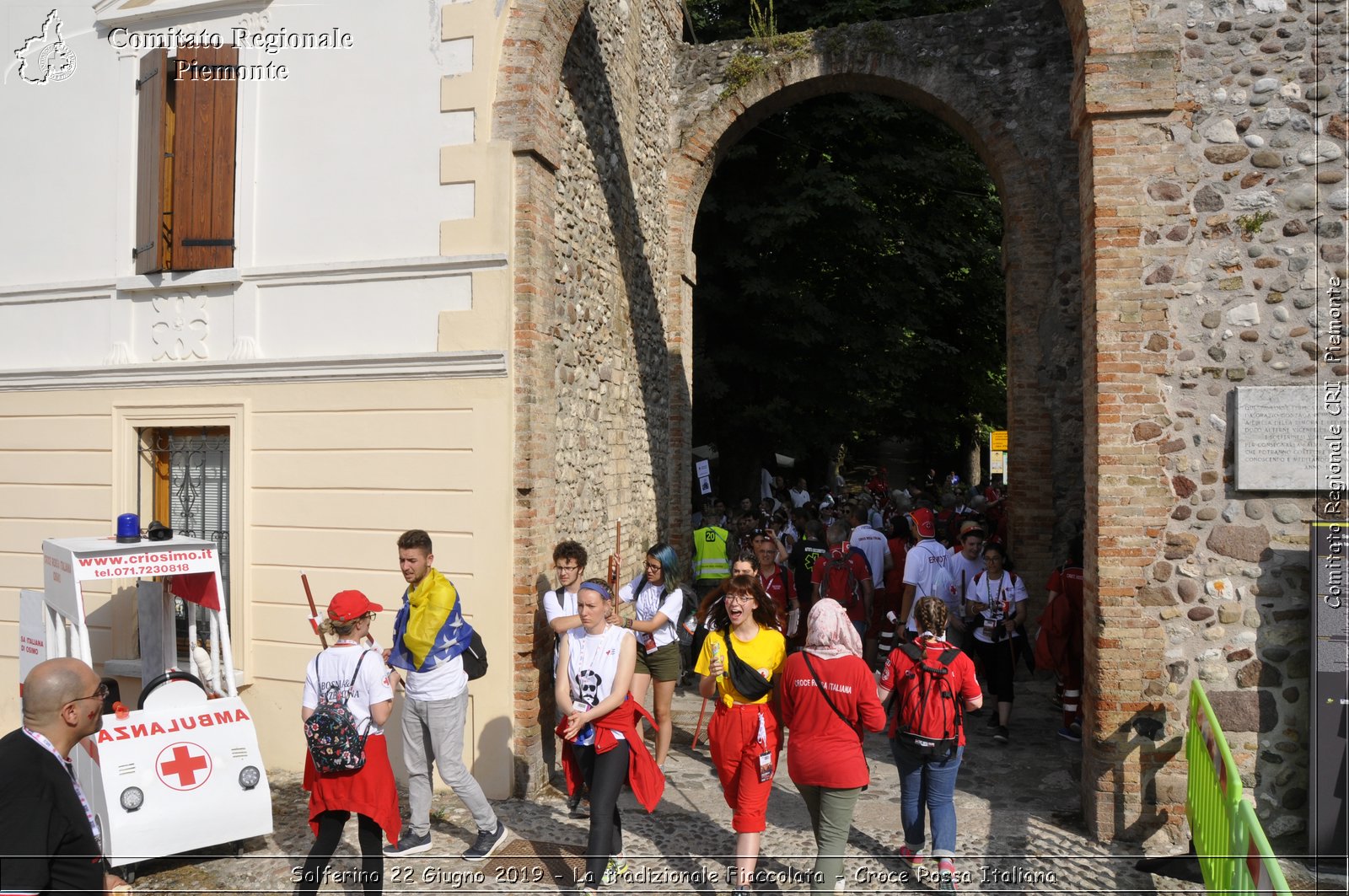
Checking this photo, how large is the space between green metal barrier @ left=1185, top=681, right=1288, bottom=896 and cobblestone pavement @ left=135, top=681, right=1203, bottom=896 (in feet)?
1.70

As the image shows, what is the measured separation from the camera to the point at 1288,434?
5.25 meters

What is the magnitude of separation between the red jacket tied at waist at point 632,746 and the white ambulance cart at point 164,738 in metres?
2.01

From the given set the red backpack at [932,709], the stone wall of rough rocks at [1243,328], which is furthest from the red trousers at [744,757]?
the stone wall of rough rocks at [1243,328]

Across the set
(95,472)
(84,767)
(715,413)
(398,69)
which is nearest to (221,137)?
(398,69)

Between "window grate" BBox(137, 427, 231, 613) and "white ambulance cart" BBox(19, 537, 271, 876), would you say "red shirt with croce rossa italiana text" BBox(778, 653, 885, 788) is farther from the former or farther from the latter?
"window grate" BBox(137, 427, 231, 613)

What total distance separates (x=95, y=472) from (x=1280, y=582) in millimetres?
8263

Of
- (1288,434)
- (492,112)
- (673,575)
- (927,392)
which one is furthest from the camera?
(927,392)

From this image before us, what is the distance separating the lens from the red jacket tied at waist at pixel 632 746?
485 cm

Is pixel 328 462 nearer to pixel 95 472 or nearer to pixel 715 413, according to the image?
pixel 95 472

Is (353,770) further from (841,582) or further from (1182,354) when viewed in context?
(841,582)

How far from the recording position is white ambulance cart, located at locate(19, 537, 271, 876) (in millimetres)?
5035

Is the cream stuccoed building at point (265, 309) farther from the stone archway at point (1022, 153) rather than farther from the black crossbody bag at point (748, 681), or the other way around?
the stone archway at point (1022, 153)

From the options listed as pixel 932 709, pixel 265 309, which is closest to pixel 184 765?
pixel 265 309

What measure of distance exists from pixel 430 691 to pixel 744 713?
1868mm
